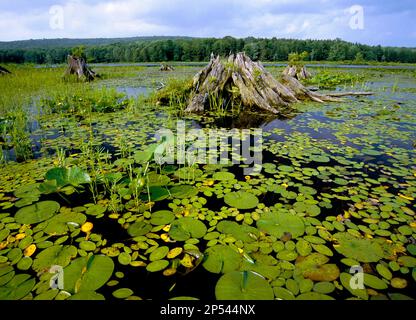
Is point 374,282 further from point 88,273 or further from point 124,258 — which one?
point 88,273

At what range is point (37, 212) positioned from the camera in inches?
96.8

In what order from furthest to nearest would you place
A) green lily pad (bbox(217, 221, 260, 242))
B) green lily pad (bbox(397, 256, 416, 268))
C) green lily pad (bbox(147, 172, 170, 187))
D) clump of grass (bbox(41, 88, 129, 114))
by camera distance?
clump of grass (bbox(41, 88, 129, 114)) → green lily pad (bbox(147, 172, 170, 187)) → green lily pad (bbox(217, 221, 260, 242)) → green lily pad (bbox(397, 256, 416, 268))

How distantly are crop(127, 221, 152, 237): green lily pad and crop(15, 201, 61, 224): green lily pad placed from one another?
86cm

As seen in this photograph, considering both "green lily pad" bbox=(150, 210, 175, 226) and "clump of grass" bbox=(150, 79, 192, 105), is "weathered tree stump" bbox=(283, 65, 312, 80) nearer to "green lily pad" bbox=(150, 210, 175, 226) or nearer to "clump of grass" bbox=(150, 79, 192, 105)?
"clump of grass" bbox=(150, 79, 192, 105)

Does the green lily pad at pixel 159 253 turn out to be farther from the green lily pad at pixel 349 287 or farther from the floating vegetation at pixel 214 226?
the green lily pad at pixel 349 287

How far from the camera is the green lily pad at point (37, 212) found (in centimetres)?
236

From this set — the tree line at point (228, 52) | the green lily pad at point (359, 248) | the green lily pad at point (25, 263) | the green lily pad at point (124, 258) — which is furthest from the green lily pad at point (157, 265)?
the tree line at point (228, 52)

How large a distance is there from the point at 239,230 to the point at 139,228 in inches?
34.7

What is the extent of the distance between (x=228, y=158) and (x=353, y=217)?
6.10 feet

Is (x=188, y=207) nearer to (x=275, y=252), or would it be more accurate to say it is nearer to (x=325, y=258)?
(x=275, y=252)

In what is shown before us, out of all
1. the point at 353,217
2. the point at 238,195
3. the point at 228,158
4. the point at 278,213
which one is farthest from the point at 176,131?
the point at 353,217

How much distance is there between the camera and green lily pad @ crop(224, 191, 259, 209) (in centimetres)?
255

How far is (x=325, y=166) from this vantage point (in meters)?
3.46

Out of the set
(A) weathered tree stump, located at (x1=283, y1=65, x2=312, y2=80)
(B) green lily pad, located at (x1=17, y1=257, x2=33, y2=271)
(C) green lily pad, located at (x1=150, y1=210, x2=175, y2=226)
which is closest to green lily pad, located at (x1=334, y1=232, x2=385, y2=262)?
(C) green lily pad, located at (x1=150, y1=210, x2=175, y2=226)
